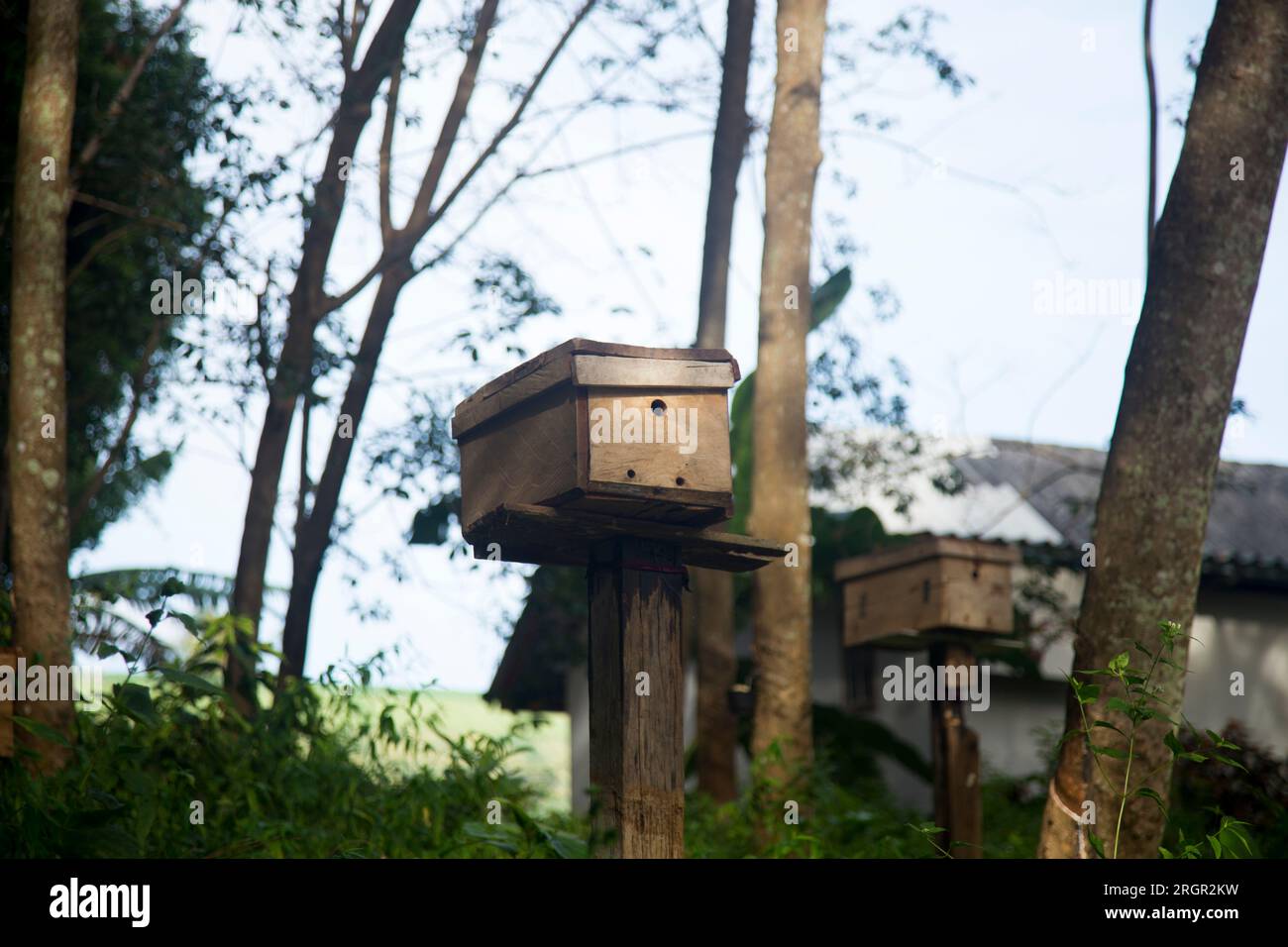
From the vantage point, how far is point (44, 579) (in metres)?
6.58

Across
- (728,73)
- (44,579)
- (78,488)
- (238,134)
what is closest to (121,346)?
(78,488)

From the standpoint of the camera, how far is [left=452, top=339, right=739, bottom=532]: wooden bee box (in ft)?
13.4

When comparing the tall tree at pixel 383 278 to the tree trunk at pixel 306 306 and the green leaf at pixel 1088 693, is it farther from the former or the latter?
the green leaf at pixel 1088 693

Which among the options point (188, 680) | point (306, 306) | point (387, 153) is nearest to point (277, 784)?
point (188, 680)

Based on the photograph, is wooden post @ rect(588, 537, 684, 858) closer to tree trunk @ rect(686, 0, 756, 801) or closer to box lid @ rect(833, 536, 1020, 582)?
box lid @ rect(833, 536, 1020, 582)

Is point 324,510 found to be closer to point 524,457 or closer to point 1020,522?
point 524,457

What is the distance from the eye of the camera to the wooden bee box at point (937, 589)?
7.91m

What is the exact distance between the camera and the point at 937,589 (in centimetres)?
790

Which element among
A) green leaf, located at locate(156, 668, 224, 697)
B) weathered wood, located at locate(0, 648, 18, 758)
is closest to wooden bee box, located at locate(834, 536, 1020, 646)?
green leaf, located at locate(156, 668, 224, 697)

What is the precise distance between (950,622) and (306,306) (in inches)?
212
